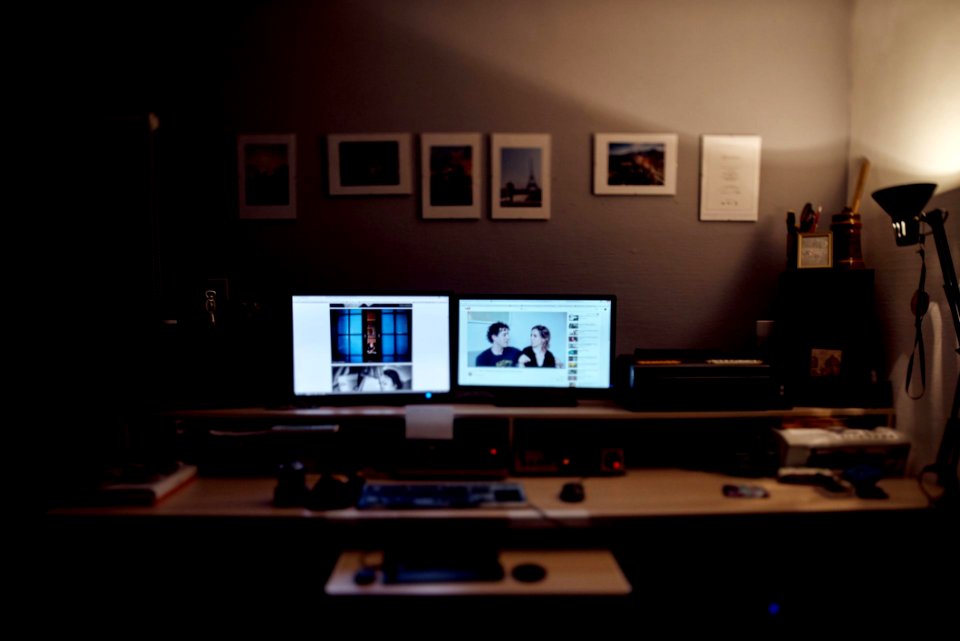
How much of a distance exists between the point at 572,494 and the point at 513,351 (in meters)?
0.53

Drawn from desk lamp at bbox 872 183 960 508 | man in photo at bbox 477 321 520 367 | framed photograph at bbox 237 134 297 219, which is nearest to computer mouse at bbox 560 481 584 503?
man in photo at bbox 477 321 520 367

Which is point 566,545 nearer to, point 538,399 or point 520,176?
point 538,399

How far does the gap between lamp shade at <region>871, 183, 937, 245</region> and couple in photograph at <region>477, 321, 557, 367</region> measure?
114 centimetres

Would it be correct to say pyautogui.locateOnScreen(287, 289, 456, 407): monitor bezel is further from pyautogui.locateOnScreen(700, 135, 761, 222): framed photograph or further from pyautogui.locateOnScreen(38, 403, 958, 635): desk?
pyautogui.locateOnScreen(700, 135, 761, 222): framed photograph

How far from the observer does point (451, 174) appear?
198 centimetres

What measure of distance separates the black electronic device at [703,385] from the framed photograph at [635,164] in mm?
733

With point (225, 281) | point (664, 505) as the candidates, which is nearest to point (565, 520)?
point (664, 505)

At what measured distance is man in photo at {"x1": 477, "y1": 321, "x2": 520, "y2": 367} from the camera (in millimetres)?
1744

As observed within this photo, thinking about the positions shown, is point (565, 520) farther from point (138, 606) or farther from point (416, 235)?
point (138, 606)

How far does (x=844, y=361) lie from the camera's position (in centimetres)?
176

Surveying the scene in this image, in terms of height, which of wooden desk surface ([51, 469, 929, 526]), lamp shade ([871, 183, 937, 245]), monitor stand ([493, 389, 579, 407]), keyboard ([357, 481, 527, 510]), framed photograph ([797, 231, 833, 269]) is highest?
lamp shade ([871, 183, 937, 245])

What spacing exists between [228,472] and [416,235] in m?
1.09

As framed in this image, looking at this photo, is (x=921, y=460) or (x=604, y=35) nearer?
(x=921, y=460)

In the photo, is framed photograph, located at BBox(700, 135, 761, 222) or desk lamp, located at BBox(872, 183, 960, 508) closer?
desk lamp, located at BBox(872, 183, 960, 508)
